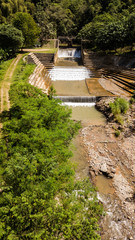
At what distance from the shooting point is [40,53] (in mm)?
33281

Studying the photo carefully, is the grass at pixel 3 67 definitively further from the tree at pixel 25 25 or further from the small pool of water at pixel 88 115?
the small pool of water at pixel 88 115

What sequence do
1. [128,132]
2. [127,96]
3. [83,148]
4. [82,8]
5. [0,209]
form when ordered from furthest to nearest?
[82,8] → [127,96] → [128,132] → [83,148] → [0,209]

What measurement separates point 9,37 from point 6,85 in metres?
12.3

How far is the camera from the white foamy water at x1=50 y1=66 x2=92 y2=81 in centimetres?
2959

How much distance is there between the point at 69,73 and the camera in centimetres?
3019

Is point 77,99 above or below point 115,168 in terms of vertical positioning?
above

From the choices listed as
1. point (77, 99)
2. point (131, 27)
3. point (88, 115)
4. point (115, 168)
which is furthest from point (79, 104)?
point (131, 27)

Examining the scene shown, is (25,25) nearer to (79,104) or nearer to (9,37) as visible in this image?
(9,37)

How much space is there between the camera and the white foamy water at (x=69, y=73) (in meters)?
29.6

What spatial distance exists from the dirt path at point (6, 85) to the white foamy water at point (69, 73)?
6.91m

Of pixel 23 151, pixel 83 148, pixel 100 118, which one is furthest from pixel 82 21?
pixel 23 151

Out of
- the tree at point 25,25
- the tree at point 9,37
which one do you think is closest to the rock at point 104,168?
the tree at point 9,37

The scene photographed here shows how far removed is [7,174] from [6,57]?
93.2 feet

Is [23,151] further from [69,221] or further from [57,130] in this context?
[69,221]
